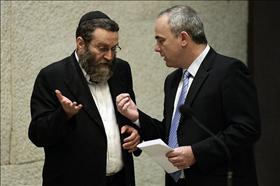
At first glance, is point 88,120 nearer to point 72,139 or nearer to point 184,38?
point 72,139

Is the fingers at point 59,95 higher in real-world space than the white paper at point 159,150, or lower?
higher

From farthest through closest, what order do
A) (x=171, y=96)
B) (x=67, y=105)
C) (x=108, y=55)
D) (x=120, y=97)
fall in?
(x=171, y=96) → (x=108, y=55) → (x=120, y=97) → (x=67, y=105)

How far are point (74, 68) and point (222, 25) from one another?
9.26ft

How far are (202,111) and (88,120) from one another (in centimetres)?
72

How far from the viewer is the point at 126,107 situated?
3932mm

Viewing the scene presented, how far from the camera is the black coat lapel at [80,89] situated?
3.96 m

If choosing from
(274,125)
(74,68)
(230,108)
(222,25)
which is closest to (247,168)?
(230,108)

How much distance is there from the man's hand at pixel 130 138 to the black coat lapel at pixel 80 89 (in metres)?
0.16

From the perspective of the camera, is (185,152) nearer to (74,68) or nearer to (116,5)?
(74,68)

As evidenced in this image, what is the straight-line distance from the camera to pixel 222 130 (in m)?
3.80

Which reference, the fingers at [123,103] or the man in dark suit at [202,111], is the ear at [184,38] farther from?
the fingers at [123,103]

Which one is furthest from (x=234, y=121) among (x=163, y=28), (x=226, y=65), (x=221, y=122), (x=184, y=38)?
(x=163, y=28)

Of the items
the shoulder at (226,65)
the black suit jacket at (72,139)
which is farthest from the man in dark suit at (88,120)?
Answer: the shoulder at (226,65)

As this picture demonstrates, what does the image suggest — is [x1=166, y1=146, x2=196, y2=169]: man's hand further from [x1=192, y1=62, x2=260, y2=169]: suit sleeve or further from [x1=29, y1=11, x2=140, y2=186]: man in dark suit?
[x1=29, y1=11, x2=140, y2=186]: man in dark suit
